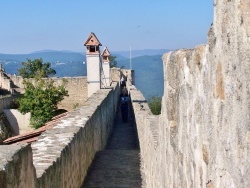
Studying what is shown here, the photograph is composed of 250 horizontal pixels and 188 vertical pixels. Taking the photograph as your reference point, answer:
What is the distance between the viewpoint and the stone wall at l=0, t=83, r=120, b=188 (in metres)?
3.17

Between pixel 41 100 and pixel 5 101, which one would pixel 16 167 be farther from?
pixel 5 101

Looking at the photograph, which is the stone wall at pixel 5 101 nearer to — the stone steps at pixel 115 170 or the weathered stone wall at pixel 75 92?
the weathered stone wall at pixel 75 92

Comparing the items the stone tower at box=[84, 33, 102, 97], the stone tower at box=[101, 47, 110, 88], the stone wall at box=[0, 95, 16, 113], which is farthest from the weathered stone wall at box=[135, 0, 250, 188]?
the stone wall at box=[0, 95, 16, 113]

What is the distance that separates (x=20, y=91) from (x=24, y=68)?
17.4m

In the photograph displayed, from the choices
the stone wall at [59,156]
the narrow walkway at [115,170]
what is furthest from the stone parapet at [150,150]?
the stone wall at [59,156]

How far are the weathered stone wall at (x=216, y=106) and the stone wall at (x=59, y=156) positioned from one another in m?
1.01

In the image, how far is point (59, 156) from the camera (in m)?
5.01

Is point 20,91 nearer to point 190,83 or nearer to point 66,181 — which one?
point 66,181

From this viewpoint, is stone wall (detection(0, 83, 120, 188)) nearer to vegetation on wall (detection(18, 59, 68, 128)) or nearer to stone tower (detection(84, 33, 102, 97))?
stone tower (detection(84, 33, 102, 97))

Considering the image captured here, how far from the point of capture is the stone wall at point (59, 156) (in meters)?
3.17

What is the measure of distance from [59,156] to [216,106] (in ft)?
10.3

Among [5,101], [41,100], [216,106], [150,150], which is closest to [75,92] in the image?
[41,100]

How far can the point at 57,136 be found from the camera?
6047mm

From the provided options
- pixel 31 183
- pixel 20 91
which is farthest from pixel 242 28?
pixel 20 91
